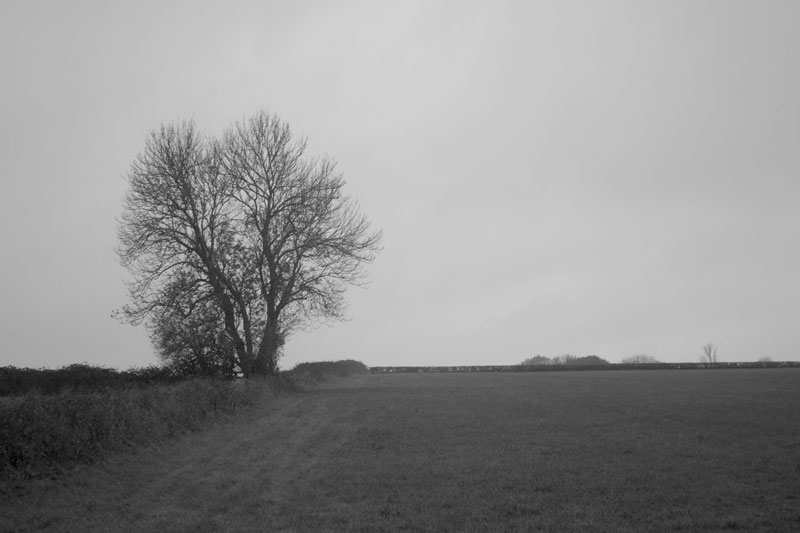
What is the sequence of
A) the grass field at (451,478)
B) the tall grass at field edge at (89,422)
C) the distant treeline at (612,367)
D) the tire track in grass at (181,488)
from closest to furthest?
the grass field at (451,478)
the tire track in grass at (181,488)
the tall grass at field edge at (89,422)
the distant treeline at (612,367)

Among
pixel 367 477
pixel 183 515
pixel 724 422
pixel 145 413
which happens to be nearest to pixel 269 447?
pixel 145 413

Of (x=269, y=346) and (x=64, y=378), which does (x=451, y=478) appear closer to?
(x=64, y=378)

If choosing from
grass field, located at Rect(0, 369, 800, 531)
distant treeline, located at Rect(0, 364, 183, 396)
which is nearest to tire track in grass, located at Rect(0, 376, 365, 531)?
grass field, located at Rect(0, 369, 800, 531)

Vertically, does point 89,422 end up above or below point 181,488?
above

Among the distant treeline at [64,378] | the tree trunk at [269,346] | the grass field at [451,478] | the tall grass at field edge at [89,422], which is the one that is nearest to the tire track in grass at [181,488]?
the grass field at [451,478]

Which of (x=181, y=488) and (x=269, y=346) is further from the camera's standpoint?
(x=269, y=346)

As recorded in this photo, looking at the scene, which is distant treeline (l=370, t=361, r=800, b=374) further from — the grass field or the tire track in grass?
the tire track in grass

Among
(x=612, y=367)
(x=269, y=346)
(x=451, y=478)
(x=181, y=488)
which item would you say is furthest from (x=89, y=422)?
(x=612, y=367)

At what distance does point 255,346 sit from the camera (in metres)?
38.8

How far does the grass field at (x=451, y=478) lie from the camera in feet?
33.3

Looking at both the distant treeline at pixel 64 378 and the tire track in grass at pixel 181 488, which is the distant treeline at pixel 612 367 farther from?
the tire track in grass at pixel 181 488

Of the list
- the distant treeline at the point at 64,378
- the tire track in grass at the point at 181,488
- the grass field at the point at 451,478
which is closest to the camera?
the grass field at the point at 451,478

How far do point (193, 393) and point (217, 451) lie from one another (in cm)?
534

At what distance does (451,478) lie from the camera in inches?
511
